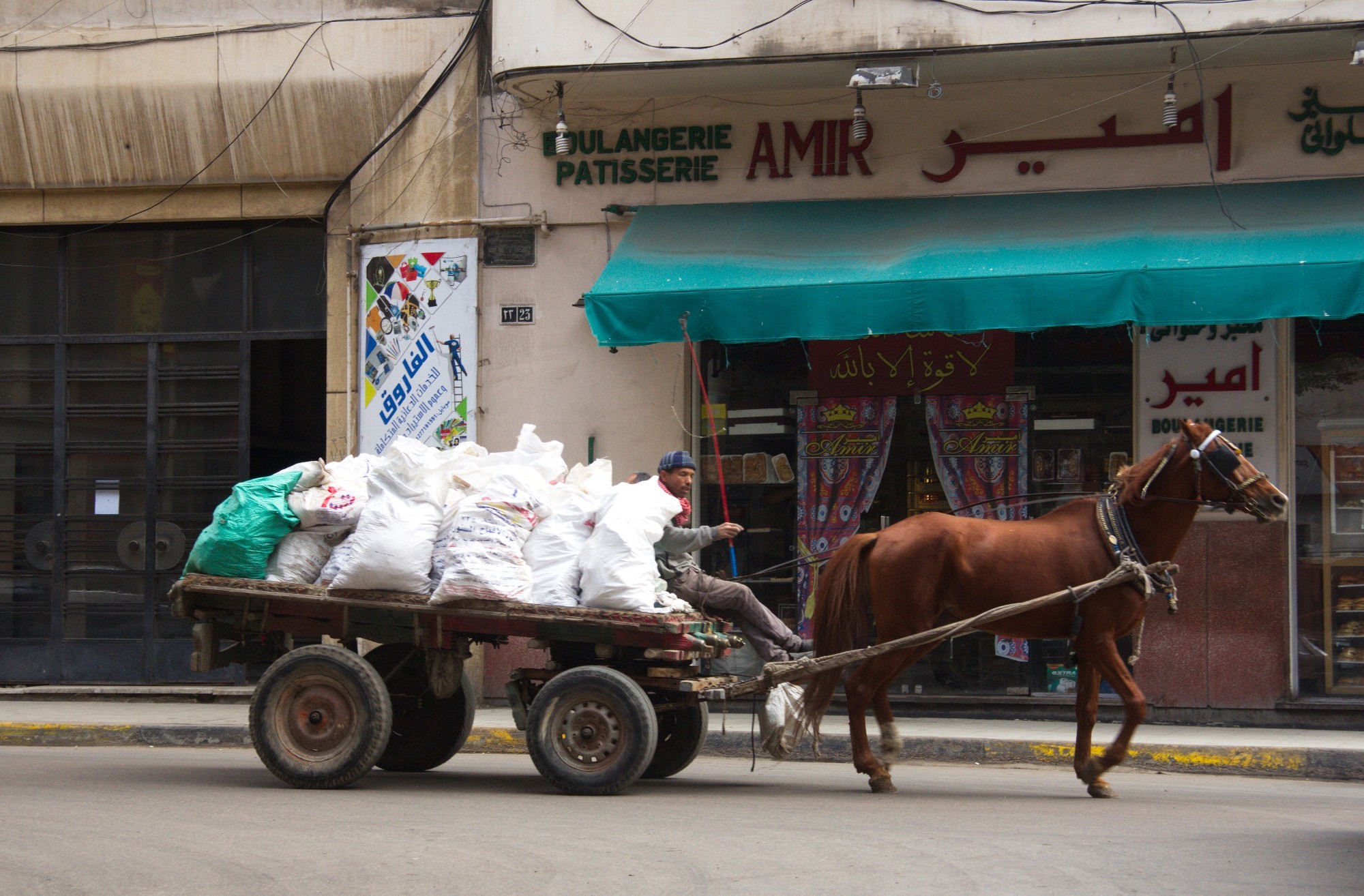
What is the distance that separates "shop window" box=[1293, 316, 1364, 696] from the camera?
33.8ft

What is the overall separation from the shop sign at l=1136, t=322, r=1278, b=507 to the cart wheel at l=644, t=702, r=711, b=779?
15.0 ft

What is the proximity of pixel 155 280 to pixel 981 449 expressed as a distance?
24.0ft

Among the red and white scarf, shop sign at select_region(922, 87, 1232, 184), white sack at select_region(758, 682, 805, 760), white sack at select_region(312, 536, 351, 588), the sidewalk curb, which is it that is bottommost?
the sidewalk curb

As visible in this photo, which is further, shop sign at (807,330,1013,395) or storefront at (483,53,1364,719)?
shop sign at (807,330,1013,395)

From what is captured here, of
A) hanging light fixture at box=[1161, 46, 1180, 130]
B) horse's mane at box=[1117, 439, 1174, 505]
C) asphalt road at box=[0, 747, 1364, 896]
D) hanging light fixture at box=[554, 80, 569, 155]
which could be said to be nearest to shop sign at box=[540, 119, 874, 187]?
hanging light fixture at box=[554, 80, 569, 155]

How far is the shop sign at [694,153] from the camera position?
10984 millimetres

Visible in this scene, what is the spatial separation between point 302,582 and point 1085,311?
17.7ft

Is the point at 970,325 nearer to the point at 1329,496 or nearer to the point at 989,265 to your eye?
the point at 989,265

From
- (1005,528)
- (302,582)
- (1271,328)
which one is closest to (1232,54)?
(1271,328)

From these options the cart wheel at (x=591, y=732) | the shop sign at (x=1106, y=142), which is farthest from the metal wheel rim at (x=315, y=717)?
the shop sign at (x=1106, y=142)

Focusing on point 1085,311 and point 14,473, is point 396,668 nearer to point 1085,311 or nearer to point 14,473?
point 1085,311

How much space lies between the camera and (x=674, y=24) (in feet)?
34.1

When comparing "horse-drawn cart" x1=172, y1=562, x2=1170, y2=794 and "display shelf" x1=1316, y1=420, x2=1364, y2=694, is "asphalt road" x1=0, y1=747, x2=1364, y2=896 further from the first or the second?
"display shelf" x1=1316, y1=420, x2=1364, y2=694

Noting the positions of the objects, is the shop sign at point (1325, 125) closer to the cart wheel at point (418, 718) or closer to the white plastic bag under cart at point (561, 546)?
the white plastic bag under cart at point (561, 546)
